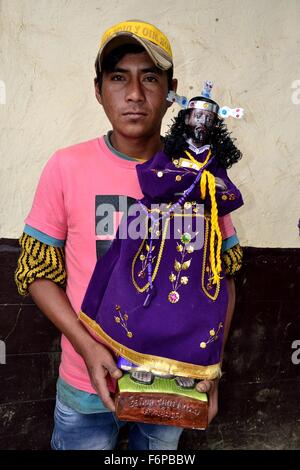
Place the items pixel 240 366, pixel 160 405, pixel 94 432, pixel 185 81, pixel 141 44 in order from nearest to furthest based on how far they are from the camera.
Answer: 1. pixel 160 405
2. pixel 141 44
3. pixel 94 432
4. pixel 185 81
5. pixel 240 366

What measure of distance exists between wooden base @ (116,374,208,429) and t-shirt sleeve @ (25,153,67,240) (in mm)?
499

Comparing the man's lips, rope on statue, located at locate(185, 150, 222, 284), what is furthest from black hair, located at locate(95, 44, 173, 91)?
rope on statue, located at locate(185, 150, 222, 284)

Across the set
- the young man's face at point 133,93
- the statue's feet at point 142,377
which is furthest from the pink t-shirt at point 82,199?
the statue's feet at point 142,377

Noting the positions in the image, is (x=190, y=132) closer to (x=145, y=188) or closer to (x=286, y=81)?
(x=145, y=188)

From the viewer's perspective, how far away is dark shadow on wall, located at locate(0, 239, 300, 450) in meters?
2.03

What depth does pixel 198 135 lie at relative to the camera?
1.27 metres

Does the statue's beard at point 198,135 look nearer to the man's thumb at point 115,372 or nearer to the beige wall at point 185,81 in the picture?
the man's thumb at point 115,372

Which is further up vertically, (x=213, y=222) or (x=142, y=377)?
(x=213, y=222)

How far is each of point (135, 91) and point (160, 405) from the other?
2.84 feet

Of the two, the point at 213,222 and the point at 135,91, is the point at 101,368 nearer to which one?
the point at 213,222

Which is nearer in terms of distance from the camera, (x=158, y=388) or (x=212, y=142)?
(x=158, y=388)

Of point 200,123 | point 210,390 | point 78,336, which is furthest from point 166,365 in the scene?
point 200,123

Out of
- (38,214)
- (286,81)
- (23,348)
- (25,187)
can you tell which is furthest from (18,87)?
(286,81)

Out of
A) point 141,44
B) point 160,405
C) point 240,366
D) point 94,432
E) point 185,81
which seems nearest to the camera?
point 160,405
